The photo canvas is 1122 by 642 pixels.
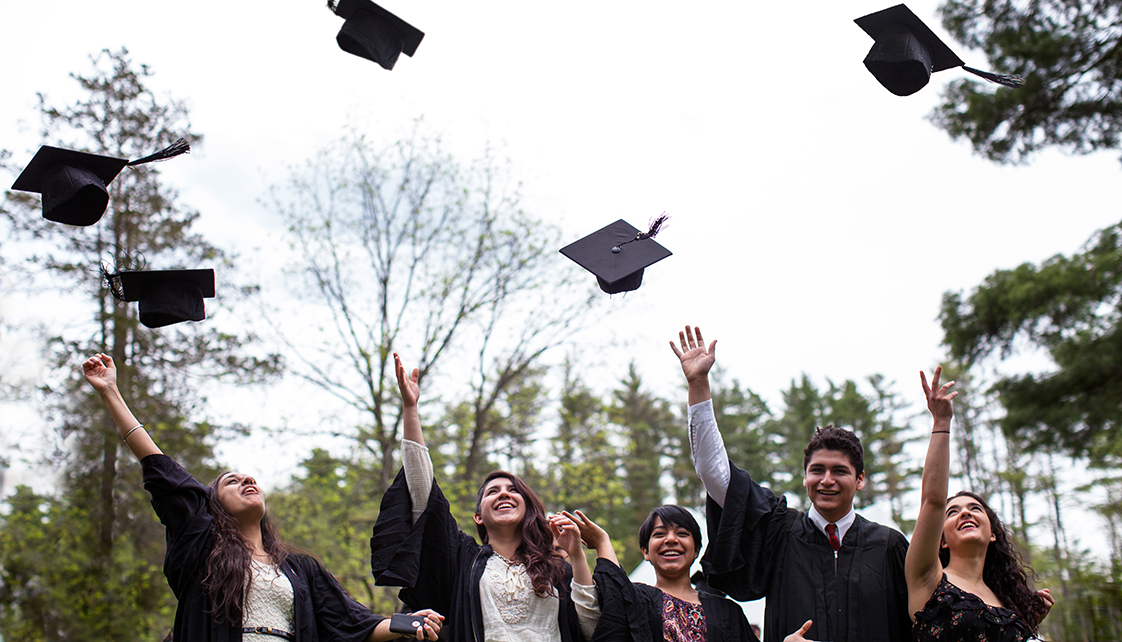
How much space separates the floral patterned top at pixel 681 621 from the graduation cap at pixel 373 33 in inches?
107

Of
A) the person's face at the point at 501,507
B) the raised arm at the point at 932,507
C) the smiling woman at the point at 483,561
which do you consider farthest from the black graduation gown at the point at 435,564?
the raised arm at the point at 932,507

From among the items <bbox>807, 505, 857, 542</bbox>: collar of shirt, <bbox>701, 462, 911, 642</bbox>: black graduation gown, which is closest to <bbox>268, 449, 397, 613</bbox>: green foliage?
<bbox>701, 462, 911, 642</bbox>: black graduation gown

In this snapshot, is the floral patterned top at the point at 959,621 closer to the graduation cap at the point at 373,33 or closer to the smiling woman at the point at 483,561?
the smiling woman at the point at 483,561

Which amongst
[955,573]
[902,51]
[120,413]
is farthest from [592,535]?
[902,51]

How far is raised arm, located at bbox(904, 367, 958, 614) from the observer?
2570 mm

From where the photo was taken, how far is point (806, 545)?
2889 millimetres

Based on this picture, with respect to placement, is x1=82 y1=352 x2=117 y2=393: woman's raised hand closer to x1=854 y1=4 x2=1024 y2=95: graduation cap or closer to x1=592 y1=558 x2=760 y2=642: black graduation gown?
x1=592 y1=558 x2=760 y2=642: black graduation gown

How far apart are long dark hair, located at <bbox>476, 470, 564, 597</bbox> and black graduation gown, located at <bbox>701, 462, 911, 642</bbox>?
0.60 metres

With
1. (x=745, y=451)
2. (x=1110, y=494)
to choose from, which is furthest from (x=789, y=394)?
(x=1110, y=494)

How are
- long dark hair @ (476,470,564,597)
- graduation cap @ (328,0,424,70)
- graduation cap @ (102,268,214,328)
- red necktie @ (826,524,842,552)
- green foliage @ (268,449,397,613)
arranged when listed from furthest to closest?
1. green foliage @ (268,449,397,613)
2. graduation cap @ (102,268,214,328)
3. graduation cap @ (328,0,424,70)
4. long dark hair @ (476,470,564,597)
5. red necktie @ (826,524,842,552)

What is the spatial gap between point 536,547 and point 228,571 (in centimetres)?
117

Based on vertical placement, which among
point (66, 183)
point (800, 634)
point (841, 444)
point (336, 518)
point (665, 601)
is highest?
point (66, 183)

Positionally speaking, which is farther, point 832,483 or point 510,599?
point 510,599

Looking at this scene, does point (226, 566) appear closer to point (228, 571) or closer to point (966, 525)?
point (228, 571)
